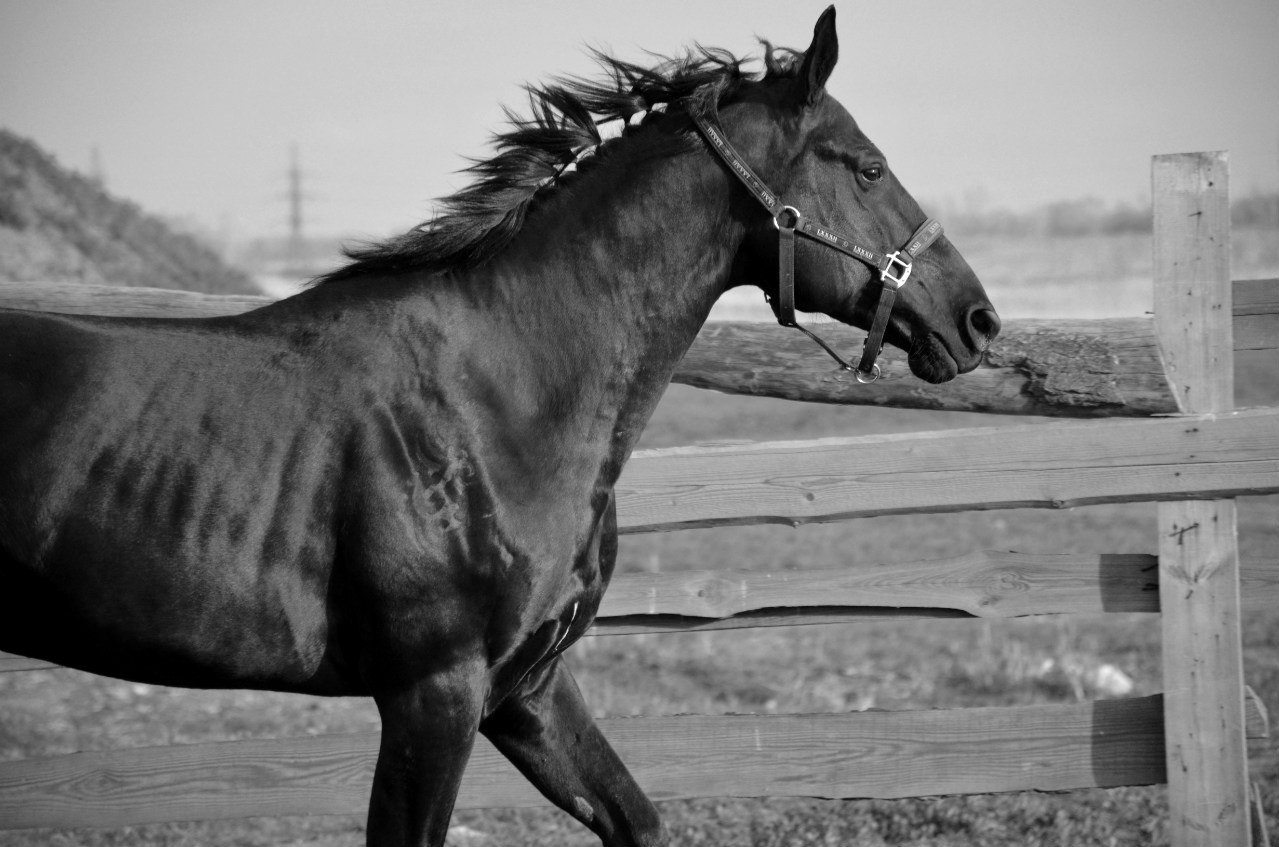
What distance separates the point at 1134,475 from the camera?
12.9 feet

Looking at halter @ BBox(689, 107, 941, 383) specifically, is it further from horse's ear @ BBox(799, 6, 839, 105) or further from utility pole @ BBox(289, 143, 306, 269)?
utility pole @ BBox(289, 143, 306, 269)

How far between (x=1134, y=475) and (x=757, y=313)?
74.6 ft

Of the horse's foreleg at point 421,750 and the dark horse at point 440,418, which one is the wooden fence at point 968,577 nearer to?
the dark horse at point 440,418

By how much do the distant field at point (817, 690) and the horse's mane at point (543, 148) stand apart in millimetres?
2442

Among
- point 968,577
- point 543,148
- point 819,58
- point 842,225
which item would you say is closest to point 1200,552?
point 968,577

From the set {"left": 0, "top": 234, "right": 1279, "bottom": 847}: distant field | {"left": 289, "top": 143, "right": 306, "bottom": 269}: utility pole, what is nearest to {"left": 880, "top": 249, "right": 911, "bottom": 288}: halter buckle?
{"left": 0, "top": 234, "right": 1279, "bottom": 847}: distant field

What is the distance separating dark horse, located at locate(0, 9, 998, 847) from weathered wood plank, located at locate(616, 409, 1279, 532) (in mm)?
1041

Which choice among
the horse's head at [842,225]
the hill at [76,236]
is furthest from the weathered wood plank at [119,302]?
the hill at [76,236]

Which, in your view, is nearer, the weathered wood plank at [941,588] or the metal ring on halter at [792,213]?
the metal ring on halter at [792,213]

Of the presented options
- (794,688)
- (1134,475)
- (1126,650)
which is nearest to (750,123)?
(1134,475)

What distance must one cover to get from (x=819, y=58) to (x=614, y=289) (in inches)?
29.1

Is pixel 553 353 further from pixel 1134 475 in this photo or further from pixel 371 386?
pixel 1134 475

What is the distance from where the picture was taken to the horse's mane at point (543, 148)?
114 inches

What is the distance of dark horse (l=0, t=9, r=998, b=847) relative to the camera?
8.59 ft
